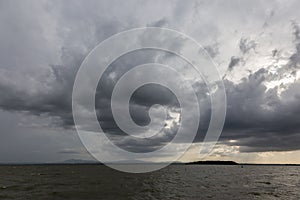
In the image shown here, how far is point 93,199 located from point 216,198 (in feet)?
68.2

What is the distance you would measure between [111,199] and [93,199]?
291cm

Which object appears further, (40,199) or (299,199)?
(299,199)

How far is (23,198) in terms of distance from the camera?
49906 mm

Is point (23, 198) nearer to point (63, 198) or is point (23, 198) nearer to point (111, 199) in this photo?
point (63, 198)

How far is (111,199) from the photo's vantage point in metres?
47.8

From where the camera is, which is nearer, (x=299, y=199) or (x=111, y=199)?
(x=111, y=199)

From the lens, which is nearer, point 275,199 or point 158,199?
point 158,199

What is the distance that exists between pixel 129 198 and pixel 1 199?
21.0 meters

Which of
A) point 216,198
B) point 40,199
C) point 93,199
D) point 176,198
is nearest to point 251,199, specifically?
point 216,198

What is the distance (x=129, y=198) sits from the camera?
163ft

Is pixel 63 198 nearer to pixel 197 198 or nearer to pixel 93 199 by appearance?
pixel 93 199

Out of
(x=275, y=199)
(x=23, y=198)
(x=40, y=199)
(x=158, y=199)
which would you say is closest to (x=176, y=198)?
(x=158, y=199)

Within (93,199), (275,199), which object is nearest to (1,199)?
(93,199)

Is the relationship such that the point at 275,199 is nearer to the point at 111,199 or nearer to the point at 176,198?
the point at 176,198
